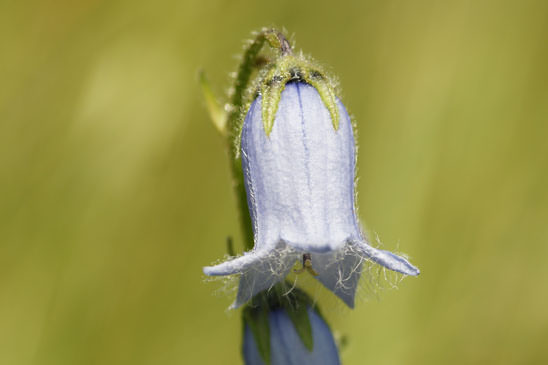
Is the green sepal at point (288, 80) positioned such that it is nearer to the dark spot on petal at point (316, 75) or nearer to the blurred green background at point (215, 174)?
the dark spot on petal at point (316, 75)

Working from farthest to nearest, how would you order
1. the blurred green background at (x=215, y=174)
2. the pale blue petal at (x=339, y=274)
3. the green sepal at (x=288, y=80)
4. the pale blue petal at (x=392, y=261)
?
the blurred green background at (x=215, y=174) → the pale blue petal at (x=339, y=274) → the green sepal at (x=288, y=80) → the pale blue petal at (x=392, y=261)

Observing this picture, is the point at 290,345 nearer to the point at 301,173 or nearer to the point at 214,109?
the point at 301,173

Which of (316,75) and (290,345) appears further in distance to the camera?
(290,345)

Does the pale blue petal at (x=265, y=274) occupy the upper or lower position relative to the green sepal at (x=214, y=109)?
lower

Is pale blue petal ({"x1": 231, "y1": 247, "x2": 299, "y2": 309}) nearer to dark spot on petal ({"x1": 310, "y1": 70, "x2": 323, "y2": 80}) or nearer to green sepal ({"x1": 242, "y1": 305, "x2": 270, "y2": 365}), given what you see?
green sepal ({"x1": 242, "y1": 305, "x2": 270, "y2": 365})

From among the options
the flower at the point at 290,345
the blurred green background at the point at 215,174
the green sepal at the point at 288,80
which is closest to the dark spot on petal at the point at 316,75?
the green sepal at the point at 288,80

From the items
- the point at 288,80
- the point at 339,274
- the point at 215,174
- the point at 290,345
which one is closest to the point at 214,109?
Answer: the point at 288,80
